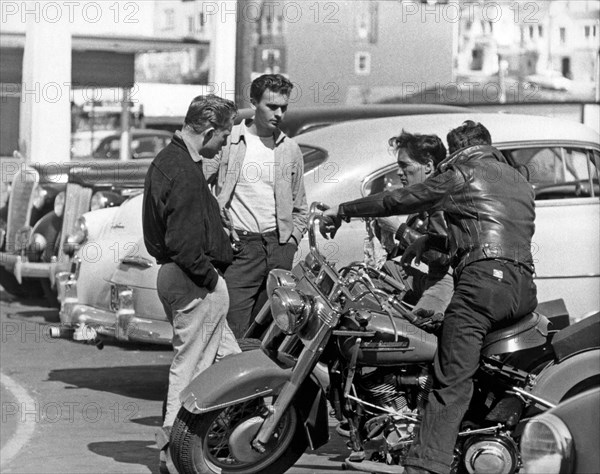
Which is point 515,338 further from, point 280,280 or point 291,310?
point 280,280

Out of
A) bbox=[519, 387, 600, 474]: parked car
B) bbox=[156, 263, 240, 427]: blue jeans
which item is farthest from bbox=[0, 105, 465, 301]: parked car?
bbox=[519, 387, 600, 474]: parked car

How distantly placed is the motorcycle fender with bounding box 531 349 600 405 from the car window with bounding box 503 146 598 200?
3.21 metres

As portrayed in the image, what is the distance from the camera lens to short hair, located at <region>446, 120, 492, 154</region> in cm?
591

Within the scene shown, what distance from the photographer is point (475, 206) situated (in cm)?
566

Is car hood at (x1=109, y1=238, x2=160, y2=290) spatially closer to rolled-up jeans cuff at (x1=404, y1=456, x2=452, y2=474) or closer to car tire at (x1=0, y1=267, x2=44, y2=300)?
rolled-up jeans cuff at (x1=404, y1=456, x2=452, y2=474)

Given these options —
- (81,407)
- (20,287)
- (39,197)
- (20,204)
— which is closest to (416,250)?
(81,407)

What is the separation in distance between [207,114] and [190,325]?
1092 mm

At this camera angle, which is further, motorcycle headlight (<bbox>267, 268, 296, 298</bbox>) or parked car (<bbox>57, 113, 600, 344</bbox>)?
parked car (<bbox>57, 113, 600, 344</bbox>)

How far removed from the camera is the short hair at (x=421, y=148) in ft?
21.3

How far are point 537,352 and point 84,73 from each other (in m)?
19.9

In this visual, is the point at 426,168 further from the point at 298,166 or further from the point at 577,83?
the point at 577,83

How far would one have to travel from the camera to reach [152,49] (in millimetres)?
22906

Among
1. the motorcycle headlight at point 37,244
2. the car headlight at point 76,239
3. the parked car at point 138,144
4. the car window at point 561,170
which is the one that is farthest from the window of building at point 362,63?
the car window at point 561,170

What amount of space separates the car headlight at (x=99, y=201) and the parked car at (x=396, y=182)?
245 centimetres
